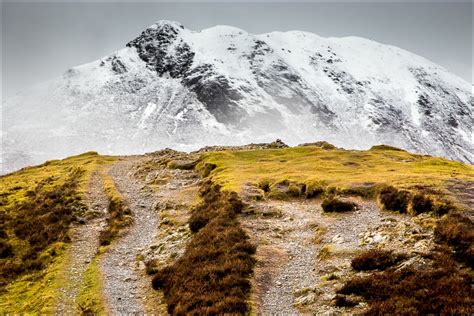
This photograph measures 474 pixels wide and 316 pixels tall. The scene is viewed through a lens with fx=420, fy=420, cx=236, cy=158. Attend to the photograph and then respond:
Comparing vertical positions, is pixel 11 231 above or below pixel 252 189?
below

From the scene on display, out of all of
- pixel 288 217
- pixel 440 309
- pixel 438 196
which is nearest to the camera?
pixel 440 309

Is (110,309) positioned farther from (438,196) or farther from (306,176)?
(306,176)

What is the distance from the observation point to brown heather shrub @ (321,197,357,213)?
37344 mm

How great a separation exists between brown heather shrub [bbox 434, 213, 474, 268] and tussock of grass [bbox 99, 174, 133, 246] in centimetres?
2623

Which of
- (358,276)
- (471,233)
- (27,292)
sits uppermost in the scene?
(471,233)

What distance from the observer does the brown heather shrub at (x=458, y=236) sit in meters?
20.9

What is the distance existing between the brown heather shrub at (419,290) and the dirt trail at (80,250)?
15.8 meters

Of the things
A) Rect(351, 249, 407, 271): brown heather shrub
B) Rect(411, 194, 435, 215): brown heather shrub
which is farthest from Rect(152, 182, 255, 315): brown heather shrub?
Rect(411, 194, 435, 215): brown heather shrub

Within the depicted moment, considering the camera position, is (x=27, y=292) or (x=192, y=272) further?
(x=27, y=292)

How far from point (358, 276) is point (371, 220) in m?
12.2

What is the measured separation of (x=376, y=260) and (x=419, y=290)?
4610 mm

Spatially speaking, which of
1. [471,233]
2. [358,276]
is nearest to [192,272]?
[358,276]

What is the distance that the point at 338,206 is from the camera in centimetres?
3750

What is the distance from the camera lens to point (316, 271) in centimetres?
2469
